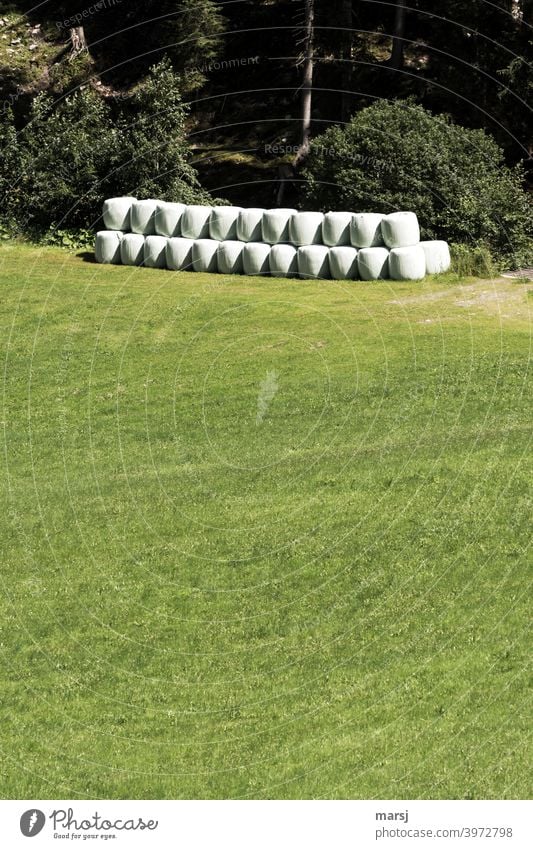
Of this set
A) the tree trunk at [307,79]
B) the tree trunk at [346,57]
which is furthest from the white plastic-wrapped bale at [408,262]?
the tree trunk at [346,57]

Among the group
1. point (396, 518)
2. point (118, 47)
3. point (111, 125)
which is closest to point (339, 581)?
point (396, 518)

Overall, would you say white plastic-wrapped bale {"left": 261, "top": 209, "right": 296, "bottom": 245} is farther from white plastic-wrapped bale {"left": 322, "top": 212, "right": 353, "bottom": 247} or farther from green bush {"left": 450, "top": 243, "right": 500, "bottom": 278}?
green bush {"left": 450, "top": 243, "right": 500, "bottom": 278}

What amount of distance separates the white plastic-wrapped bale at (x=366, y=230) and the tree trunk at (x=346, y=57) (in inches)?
544

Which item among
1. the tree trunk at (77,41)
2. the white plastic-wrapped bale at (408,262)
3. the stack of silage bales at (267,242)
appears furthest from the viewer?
the tree trunk at (77,41)

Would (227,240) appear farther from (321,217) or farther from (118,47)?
(118,47)

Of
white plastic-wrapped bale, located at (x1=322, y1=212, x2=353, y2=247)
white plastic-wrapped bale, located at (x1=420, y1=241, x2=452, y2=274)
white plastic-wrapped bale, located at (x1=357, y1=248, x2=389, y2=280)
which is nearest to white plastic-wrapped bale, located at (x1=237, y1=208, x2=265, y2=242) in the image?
white plastic-wrapped bale, located at (x1=322, y1=212, x2=353, y2=247)

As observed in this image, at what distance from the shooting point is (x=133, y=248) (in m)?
41.1

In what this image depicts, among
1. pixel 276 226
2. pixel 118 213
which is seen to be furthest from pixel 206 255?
pixel 118 213

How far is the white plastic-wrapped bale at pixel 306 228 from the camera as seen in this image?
128ft

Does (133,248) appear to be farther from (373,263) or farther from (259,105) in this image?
(259,105)

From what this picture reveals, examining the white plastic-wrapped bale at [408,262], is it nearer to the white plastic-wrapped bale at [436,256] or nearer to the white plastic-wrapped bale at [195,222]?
the white plastic-wrapped bale at [436,256]

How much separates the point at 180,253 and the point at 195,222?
110cm

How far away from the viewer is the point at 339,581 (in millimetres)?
23688

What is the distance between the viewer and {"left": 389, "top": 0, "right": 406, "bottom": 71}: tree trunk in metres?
52.8
